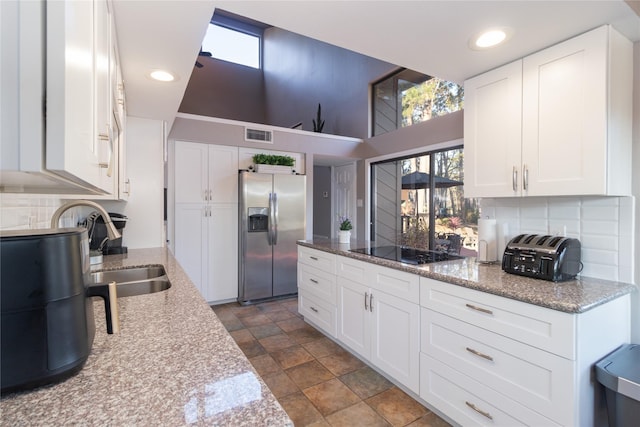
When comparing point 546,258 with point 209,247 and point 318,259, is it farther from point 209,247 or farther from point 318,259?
point 209,247

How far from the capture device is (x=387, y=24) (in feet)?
5.07

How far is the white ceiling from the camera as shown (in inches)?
54.4

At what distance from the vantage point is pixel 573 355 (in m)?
1.24

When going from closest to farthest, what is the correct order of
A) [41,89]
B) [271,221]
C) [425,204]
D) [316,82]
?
[41,89]
[425,204]
[271,221]
[316,82]

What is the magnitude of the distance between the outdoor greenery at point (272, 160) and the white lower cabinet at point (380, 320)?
6.30 ft

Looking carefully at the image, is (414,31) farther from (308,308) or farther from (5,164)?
(308,308)

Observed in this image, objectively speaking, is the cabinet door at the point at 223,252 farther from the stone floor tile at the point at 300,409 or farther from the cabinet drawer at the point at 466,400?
the cabinet drawer at the point at 466,400

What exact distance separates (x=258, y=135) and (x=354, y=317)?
2.72m

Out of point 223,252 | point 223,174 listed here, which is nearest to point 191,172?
point 223,174

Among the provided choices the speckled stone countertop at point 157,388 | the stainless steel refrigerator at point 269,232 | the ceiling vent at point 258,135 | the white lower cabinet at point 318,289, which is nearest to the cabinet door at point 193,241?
the stainless steel refrigerator at point 269,232

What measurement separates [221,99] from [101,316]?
261 inches

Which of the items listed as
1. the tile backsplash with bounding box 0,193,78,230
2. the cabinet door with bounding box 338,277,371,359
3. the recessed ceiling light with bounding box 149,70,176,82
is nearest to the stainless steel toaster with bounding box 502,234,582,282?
the cabinet door with bounding box 338,277,371,359

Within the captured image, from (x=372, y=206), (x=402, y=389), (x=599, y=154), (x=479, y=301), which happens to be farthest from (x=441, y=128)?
(x=402, y=389)

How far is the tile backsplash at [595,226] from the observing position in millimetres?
1647
